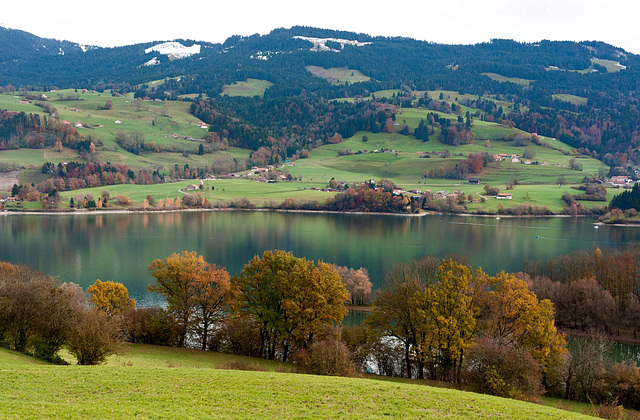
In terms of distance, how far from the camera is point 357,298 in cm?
4397

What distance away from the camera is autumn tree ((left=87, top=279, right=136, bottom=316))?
2791 cm

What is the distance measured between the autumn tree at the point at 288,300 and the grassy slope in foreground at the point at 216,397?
30.0 ft

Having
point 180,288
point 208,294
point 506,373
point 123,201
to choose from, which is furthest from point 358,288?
point 123,201

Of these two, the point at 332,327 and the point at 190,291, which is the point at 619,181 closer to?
the point at 332,327

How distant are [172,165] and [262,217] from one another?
5075 centimetres

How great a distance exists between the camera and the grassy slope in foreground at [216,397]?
1151cm

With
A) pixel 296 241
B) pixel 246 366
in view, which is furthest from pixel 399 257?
pixel 246 366

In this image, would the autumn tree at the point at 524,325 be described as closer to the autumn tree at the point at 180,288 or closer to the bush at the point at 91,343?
the autumn tree at the point at 180,288

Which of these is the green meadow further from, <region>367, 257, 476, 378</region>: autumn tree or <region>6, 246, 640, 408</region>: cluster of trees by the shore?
<region>367, 257, 476, 378</region>: autumn tree

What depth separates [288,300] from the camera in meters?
24.6

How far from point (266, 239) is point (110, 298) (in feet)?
141

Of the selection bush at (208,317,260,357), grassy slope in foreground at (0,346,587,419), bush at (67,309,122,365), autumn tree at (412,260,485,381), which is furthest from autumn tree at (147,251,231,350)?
grassy slope in foreground at (0,346,587,419)

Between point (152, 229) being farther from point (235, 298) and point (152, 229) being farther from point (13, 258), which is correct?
point (235, 298)

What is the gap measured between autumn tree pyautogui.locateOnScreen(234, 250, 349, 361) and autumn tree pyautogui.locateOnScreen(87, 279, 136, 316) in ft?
24.2
